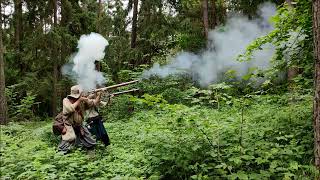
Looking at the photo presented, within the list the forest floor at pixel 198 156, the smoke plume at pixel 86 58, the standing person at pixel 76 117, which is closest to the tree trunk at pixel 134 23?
the smoke plume at pixel 86 58

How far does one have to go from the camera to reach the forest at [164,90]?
5703 mm

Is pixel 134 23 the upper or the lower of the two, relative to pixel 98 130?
upper

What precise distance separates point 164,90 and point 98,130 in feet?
24.3

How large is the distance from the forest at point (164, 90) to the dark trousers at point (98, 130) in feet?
0.18

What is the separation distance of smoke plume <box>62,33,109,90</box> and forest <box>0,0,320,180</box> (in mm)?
82

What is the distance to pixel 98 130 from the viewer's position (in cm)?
993

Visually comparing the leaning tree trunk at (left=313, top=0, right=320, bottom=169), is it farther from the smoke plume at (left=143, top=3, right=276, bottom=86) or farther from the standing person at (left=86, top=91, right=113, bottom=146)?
the smoke plume at (left=143, top=3, right=276, bottom=86)

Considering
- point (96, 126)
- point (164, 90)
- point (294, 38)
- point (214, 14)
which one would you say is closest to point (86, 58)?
point (164, 90)

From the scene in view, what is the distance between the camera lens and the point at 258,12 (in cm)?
1939

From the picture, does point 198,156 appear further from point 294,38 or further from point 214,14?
point 214,14

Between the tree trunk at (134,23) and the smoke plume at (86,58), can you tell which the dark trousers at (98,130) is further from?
the tree trunk at (134,23)

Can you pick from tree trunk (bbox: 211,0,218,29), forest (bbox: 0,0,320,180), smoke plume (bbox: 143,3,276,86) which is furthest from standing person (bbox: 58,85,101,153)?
tree trunk (bbox: 211,0,218,29)

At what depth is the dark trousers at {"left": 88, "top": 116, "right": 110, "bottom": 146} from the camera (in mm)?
9844

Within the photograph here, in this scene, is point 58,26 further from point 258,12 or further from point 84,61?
point 258,12
